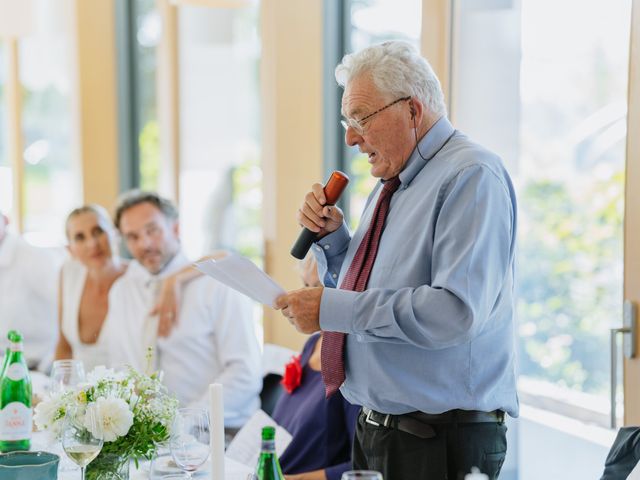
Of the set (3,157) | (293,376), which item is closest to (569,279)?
(293,376)

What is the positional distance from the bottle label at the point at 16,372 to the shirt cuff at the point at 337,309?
1071mm

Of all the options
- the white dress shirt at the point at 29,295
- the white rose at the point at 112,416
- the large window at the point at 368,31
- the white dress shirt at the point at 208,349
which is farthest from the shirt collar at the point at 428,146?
the white dress shirt at the point at 29,295

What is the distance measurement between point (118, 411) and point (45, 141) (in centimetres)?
585

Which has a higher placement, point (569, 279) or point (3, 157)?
point (3, 157)

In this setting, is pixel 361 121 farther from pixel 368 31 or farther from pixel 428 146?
pixel 368 31

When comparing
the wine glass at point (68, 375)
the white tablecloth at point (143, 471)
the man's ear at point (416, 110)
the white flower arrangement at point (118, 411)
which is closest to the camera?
the white flower arrangement at point (118, 411)

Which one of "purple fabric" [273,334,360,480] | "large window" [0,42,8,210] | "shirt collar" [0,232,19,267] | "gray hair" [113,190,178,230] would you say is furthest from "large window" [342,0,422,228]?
"large window" [0,42,8,210]

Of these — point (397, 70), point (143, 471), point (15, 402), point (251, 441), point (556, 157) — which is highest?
point (397, 70)

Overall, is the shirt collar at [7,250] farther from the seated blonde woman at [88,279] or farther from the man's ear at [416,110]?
the man's ear at [416,110]

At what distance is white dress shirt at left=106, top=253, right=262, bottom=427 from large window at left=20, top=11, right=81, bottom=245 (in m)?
3.87

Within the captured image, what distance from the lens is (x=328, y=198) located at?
2.26m

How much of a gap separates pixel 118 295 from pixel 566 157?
192cm

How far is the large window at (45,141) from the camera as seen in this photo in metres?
7.45

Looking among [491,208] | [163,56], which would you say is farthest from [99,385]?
[163,56]
